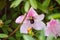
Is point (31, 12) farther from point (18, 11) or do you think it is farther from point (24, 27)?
point (18, 11)

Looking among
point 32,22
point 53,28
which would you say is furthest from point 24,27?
point 53,28

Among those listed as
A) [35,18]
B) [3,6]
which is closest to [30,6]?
[35,18]

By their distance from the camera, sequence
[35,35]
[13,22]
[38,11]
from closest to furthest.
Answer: [35,35] < [38,11] < [13,22]

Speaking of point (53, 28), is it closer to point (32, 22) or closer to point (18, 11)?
point (32, 22)

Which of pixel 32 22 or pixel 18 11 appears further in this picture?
pixel 18 11

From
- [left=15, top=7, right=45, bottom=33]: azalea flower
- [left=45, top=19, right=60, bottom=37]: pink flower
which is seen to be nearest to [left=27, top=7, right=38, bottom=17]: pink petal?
[left=15, top=7, right=45, bottom=33]: azalea flower

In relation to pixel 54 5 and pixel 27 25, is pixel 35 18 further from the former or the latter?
pixel 54 5
